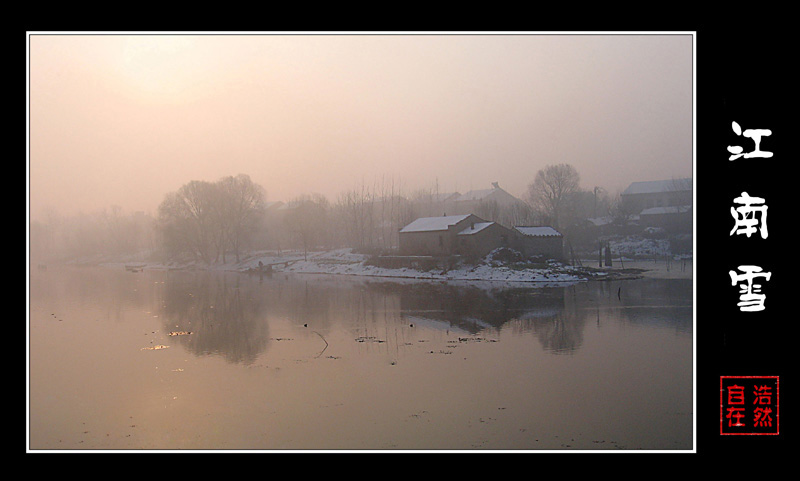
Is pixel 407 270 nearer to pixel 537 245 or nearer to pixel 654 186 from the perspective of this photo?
pixel 537 245

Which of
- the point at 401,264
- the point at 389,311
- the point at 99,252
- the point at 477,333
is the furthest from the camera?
the point at 99,252

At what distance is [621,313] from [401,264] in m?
24.5

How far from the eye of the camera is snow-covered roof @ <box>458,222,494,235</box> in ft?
135

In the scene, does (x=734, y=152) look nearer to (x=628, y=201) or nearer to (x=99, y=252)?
(x=628, y=201)

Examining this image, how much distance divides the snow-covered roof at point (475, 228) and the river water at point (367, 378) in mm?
19237

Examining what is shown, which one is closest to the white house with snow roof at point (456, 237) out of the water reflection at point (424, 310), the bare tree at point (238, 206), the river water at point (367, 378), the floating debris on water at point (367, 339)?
the water reflection at point (424, 310)

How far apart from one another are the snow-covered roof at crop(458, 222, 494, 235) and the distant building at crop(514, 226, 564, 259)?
2461 millimetres

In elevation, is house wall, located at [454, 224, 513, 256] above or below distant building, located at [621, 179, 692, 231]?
below

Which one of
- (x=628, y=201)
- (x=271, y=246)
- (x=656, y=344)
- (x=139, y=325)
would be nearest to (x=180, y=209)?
(x=271, y=246)

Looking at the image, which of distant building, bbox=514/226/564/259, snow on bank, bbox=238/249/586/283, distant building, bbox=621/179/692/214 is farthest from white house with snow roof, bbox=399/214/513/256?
distant building, bbox=621/179/692/214

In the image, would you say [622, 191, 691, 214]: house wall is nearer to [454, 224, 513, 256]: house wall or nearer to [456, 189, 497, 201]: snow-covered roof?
[456, 189, 497, 201]: snow-covered roof

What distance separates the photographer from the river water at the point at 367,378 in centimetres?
823

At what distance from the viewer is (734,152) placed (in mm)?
7520

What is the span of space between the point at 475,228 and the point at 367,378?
31.3m
